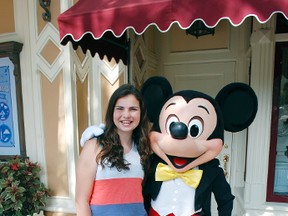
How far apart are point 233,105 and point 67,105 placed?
6.00 feet

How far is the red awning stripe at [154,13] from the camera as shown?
135 centimetres

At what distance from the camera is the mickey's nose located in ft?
4.61

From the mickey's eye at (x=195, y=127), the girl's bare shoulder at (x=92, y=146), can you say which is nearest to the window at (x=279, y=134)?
the mickey's eye at (x=195, y=127)

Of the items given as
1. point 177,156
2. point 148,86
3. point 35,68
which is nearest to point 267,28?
point 148,86

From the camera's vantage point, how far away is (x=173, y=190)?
153cm

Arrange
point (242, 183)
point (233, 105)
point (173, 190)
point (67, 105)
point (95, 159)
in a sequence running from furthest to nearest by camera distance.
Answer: point (242, 183)
point (67, 105)
point (233, 105)
point (173, 190)
point (95, 159)

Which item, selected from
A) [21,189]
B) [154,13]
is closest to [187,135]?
[154,13]

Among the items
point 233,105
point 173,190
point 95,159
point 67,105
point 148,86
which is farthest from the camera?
point 67,105

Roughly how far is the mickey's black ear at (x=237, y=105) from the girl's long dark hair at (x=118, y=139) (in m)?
0.59

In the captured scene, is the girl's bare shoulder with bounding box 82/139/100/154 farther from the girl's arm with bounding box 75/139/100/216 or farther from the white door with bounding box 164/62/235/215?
the white door with bounding box 164/62/235/215

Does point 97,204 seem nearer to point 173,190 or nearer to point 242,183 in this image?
point 173,190

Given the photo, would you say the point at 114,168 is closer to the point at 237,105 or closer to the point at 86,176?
the point at 86,176

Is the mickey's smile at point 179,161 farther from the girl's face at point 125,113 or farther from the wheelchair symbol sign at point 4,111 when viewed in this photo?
the wheelchair symbol sign at point 4,111

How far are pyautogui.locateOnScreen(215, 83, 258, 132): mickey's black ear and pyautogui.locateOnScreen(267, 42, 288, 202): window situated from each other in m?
0.96
